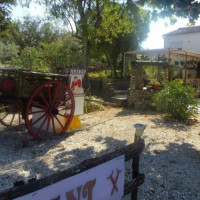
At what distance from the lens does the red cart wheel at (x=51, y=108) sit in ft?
16.7

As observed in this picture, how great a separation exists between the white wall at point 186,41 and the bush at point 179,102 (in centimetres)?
1584

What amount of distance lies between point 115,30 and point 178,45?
586 inches

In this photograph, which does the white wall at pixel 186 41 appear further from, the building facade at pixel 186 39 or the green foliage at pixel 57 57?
the green foliage at pixel 57 57

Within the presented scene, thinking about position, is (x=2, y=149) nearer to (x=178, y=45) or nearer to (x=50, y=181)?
(x=50, y=181)

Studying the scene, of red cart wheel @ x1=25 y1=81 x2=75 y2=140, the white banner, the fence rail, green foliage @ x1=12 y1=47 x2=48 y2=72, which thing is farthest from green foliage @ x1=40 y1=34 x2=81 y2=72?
the white banner

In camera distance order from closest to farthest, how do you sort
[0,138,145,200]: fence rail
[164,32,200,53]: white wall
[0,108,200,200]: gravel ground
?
[0,138,145,200]: fence rail < [0,108,200,200]: gravel ground < [164,32,200,53]: white wall

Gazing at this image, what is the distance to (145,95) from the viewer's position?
9.22m

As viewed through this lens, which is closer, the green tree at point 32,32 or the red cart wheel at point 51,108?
the red cart wheel at point 51,108

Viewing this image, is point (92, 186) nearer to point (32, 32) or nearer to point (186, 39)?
point (186, 39)

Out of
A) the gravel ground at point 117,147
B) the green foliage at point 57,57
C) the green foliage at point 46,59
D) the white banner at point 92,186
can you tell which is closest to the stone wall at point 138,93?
the gravel ground at point 117,147

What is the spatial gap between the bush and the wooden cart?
10.5 ft

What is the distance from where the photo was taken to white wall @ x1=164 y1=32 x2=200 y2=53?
70.2 feet

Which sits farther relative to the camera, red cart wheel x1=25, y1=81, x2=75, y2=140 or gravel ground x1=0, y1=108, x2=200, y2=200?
red cart wheel x1=25, y1=81, x2=75, y2=140

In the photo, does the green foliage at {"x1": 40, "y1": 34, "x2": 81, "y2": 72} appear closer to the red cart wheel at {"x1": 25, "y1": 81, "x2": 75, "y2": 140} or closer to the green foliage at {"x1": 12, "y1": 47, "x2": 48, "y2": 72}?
the green foliage at {"x1": 12, "y1": 47, "x2": 48, "y2": 72}
